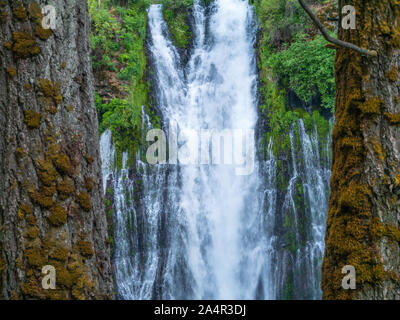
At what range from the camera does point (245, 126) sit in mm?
12023

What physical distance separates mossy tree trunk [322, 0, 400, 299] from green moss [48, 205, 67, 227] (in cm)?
172

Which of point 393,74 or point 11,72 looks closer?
point 11,72

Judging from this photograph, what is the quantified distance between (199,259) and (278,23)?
838cm

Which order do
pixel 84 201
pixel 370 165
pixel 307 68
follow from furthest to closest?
pixel 307 68
pixel 370 165
pixel 84 201

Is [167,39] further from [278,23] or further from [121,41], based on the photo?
[278,23]

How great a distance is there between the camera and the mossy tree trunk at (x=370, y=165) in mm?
2203

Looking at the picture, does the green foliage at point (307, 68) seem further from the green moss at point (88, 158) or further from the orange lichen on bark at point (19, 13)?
the orange lichen on bark at point (19, 13)

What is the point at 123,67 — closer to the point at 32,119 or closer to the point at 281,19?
the point at 281,19

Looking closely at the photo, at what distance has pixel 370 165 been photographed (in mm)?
2287

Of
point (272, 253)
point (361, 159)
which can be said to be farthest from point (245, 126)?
point (361, 159)

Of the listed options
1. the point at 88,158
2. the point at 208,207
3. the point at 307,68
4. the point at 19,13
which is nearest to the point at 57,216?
the point at 88,158

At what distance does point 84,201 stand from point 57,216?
0.61ft

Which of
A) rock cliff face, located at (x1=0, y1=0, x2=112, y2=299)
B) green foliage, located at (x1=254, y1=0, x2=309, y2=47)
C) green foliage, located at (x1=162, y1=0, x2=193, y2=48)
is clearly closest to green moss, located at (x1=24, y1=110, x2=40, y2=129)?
rock cliff face, located at (x1=0, y1=0, x2=112, y2=299)

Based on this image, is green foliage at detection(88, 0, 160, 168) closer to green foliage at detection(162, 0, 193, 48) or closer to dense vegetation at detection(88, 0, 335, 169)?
dense vegetation at detection(88, 0, 335, 169)
